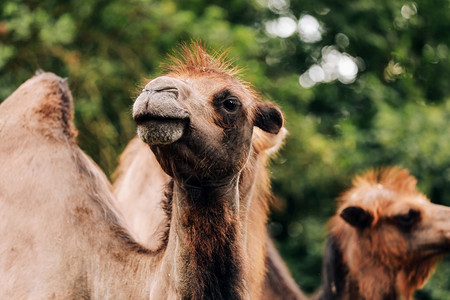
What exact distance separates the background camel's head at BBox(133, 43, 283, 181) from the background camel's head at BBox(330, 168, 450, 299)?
2.76 m

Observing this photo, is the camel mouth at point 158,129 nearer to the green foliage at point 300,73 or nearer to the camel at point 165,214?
the camel at point 165,214

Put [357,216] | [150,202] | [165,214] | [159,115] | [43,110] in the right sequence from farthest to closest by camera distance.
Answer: [357,216], [150,202], [43,110], [165,214], [159,115]

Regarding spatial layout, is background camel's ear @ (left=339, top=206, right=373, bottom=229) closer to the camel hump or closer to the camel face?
the camel face

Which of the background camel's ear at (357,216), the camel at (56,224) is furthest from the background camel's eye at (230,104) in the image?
the background camel's ear at (357,216)

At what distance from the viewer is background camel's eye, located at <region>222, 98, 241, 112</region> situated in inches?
135

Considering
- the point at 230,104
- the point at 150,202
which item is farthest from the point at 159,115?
the point at 150,202

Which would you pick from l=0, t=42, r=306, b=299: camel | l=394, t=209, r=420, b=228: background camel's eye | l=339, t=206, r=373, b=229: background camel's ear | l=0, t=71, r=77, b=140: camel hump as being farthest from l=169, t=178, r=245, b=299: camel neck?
l=394, t=209, r=420, b=228: background camel's eye

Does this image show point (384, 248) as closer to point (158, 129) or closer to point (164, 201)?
point (164, 201)

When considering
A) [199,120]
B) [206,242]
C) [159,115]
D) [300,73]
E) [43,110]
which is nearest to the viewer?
[159,115]

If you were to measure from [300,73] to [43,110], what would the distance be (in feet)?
34.4

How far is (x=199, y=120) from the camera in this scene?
3.27 metres

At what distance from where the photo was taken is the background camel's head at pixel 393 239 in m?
6.12

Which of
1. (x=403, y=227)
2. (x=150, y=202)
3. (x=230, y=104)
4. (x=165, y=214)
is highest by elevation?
(x=230, y=104)

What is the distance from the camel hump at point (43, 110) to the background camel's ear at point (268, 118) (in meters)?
1.07
